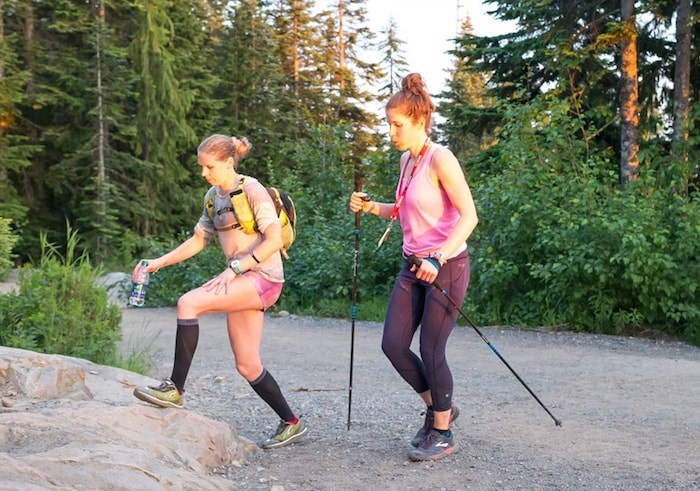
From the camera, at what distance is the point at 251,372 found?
4.59m

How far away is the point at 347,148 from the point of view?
53.1 ft

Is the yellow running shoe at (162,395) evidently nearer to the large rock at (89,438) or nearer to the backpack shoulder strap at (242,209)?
the large rock at (89,438)

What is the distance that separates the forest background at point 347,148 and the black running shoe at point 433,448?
3.90 meters

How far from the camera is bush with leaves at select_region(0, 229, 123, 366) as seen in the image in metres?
6.84

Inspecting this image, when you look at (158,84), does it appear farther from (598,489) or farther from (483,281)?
(598,489)

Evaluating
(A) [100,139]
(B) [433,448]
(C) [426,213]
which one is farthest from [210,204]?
(A) [100,139]

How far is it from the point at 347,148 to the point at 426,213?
12.0 metres

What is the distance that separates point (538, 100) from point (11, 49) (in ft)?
57.8

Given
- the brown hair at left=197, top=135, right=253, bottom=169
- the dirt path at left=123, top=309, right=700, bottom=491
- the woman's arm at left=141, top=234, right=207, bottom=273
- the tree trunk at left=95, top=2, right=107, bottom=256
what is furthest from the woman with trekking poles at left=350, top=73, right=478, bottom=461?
the tree trunk at left=95, top=2, right=107, bottom=256

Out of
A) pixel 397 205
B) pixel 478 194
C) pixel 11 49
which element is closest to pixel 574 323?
pixel 478 194

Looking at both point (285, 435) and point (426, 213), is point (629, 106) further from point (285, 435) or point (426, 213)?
point (285, 435)

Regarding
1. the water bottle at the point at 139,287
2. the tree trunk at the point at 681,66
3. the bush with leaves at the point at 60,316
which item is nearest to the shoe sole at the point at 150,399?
the water bottle at the point at 139,287

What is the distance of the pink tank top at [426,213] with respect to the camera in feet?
14.1

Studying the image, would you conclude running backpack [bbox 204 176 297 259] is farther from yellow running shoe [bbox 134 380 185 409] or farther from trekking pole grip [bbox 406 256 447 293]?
yellow running shoe [bbox 134 380 185 409]
